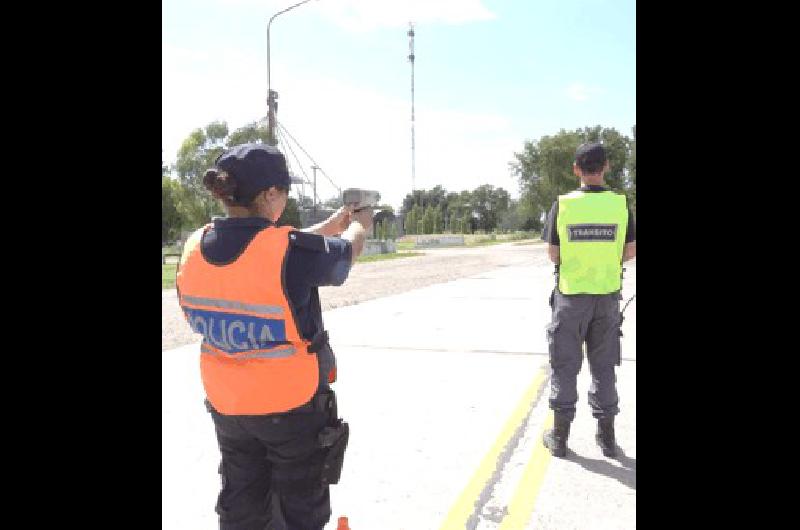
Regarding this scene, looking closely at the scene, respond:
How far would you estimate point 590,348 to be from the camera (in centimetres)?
392

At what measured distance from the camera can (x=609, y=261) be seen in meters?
3.79

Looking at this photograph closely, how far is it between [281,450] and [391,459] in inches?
71.1

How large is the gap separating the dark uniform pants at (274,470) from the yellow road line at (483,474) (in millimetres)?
1036

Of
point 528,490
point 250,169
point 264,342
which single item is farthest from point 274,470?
point 528,490

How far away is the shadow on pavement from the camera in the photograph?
11.4ft

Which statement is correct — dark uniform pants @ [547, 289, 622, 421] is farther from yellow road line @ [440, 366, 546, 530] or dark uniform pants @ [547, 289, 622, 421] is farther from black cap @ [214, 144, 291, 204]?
black cap @ [214, 144, 291, 204]

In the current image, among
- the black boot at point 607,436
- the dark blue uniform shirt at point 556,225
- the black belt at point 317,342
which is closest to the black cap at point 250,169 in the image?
the black belt at point 317,342

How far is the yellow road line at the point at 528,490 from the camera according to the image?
3004 mm

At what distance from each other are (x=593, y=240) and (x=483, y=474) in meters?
1.67

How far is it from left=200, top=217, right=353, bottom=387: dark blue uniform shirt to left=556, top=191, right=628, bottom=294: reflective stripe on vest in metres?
2.12

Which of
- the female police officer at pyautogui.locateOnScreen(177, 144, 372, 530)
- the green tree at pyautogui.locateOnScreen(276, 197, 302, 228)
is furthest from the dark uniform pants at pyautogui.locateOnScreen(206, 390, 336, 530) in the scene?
the green tree at pyautogui.locateOnScreen(276, 197, 302, 228)

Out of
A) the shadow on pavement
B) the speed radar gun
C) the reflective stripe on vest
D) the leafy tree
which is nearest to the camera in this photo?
the speed radar gun
